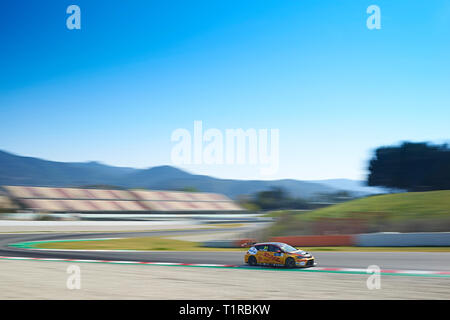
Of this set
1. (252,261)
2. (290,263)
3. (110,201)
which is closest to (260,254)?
(252,261)

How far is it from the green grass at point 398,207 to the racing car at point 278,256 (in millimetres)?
13311

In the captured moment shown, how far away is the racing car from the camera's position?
51.7 ft

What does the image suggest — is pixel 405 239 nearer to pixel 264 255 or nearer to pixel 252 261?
pixel 264 255

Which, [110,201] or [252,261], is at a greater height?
[252,261]

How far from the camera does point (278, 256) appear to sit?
16062mm

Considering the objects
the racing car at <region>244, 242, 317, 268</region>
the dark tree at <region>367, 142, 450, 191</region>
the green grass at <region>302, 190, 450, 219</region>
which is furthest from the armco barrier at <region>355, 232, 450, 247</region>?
the dark tree at <region>367, 142, 450, 191</region>

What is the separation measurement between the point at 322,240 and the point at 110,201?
223 feet

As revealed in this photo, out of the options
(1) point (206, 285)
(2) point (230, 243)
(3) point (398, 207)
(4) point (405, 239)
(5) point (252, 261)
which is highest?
(3) point (398, 207)

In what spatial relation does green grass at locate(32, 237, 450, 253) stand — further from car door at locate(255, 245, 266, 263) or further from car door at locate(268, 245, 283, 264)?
car door at locate(268, 245, 283, 264)

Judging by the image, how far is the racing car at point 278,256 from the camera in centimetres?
1576
